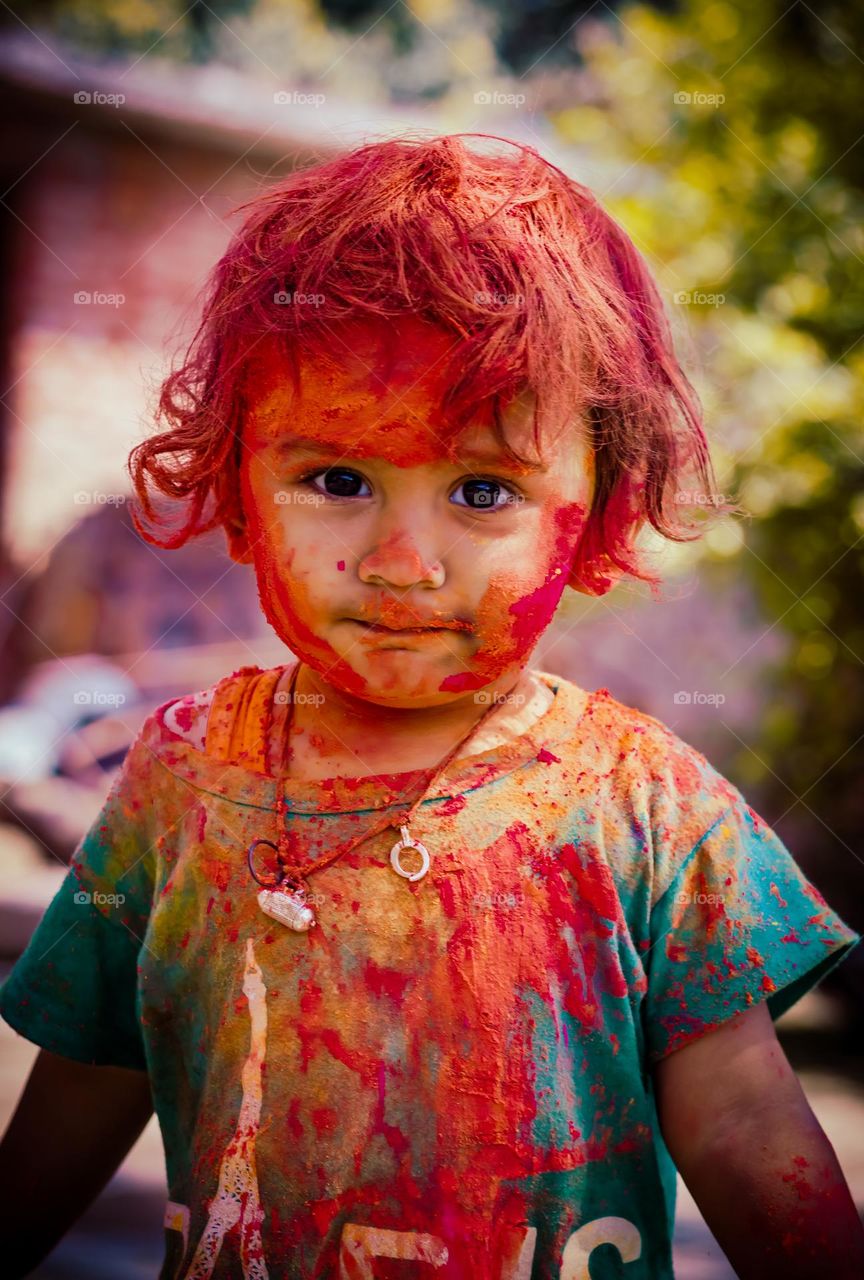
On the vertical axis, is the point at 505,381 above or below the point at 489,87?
below

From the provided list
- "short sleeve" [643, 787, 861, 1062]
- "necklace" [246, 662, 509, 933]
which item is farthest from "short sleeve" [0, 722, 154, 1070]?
"short sleeve" [643, 787, 861, 1062]

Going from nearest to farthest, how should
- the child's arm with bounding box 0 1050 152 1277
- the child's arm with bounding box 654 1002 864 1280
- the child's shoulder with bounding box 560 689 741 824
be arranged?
the child's arm with bounding box 654 1002 864 1280, the child's shoulder with bounding box 560 689 741 824, the child's arm with bounding box 0 1050 152 1277

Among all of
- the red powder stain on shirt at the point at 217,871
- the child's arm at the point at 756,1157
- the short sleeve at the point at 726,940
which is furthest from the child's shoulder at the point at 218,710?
the child's arm at the point at 756,1157

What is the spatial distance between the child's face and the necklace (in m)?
0.16

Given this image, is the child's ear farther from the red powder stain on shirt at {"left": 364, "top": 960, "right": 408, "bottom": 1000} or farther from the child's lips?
the red powder stain on shirt at {"left": 364, "top": 960, "right": 408, "bottom": 1000}

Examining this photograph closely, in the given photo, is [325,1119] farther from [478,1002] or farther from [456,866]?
[456,866]

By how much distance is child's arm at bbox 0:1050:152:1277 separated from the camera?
1.95 metres

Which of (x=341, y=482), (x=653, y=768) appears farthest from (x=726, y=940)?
(x=341, y=482)

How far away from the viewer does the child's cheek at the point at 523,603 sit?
159cm

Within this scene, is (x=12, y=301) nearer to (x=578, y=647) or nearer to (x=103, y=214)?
(x=103, y=214)

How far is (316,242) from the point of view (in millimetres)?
1632

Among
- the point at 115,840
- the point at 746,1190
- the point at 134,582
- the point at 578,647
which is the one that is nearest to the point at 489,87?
the point at 578,647

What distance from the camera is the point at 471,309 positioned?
60.4 inches

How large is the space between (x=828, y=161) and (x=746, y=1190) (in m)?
3.55
